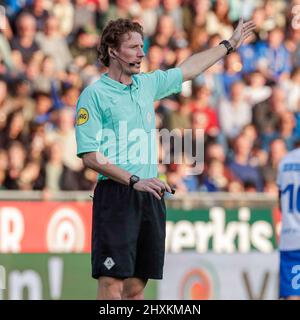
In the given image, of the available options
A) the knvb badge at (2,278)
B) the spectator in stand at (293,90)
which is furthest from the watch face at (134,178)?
the spectator in stand at (293,90)

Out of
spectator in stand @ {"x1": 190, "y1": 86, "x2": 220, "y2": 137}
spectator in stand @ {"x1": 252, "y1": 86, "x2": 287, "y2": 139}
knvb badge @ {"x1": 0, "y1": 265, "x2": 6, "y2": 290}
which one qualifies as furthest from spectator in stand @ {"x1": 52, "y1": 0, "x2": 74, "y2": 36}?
knvb badge @ {"x1": 0, "y1": 265, "x2": 6, "y2": 290}

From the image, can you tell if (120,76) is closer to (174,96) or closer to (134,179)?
(134,179)

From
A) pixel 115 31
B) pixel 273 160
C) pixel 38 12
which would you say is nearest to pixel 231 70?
pixel 273 160

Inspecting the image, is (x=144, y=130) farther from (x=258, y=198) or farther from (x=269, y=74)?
(x=269, y=74)

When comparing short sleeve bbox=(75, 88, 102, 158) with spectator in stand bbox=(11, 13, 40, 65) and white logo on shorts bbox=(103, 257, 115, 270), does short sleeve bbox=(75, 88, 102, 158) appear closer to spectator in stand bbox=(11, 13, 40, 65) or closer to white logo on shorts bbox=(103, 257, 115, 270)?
white logo on shorts bbox=(103, 257, 115, 270)

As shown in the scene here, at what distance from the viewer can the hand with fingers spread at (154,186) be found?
7.85 metres

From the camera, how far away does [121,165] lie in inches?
325

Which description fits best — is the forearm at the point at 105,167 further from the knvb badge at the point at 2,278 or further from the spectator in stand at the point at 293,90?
the spectator in stand at the point at 293,90

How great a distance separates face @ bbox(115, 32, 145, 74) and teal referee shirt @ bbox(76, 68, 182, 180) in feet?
0.42

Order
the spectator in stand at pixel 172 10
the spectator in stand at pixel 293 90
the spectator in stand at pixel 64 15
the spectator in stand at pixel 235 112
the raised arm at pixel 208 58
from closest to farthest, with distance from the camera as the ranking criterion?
the raised arm at pixel 208 58 < the spectator in stand at pixel 235 112 < the spectator in stand at pixel 64 15 < the spectator in stand at pixel 293 90 < the spectator in stand at pixel 172 10

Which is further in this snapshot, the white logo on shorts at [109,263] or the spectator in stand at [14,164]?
the spectator in stand at [14,164]

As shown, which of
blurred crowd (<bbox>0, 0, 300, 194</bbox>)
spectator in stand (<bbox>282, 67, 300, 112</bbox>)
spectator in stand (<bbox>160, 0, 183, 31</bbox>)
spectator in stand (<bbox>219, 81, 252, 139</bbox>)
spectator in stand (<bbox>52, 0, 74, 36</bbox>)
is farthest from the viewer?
spectator in stand (<bbox>160, 0, 183, 31</bbox>)

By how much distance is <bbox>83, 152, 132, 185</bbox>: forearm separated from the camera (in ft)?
26.5

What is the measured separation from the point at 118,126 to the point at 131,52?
53cm
